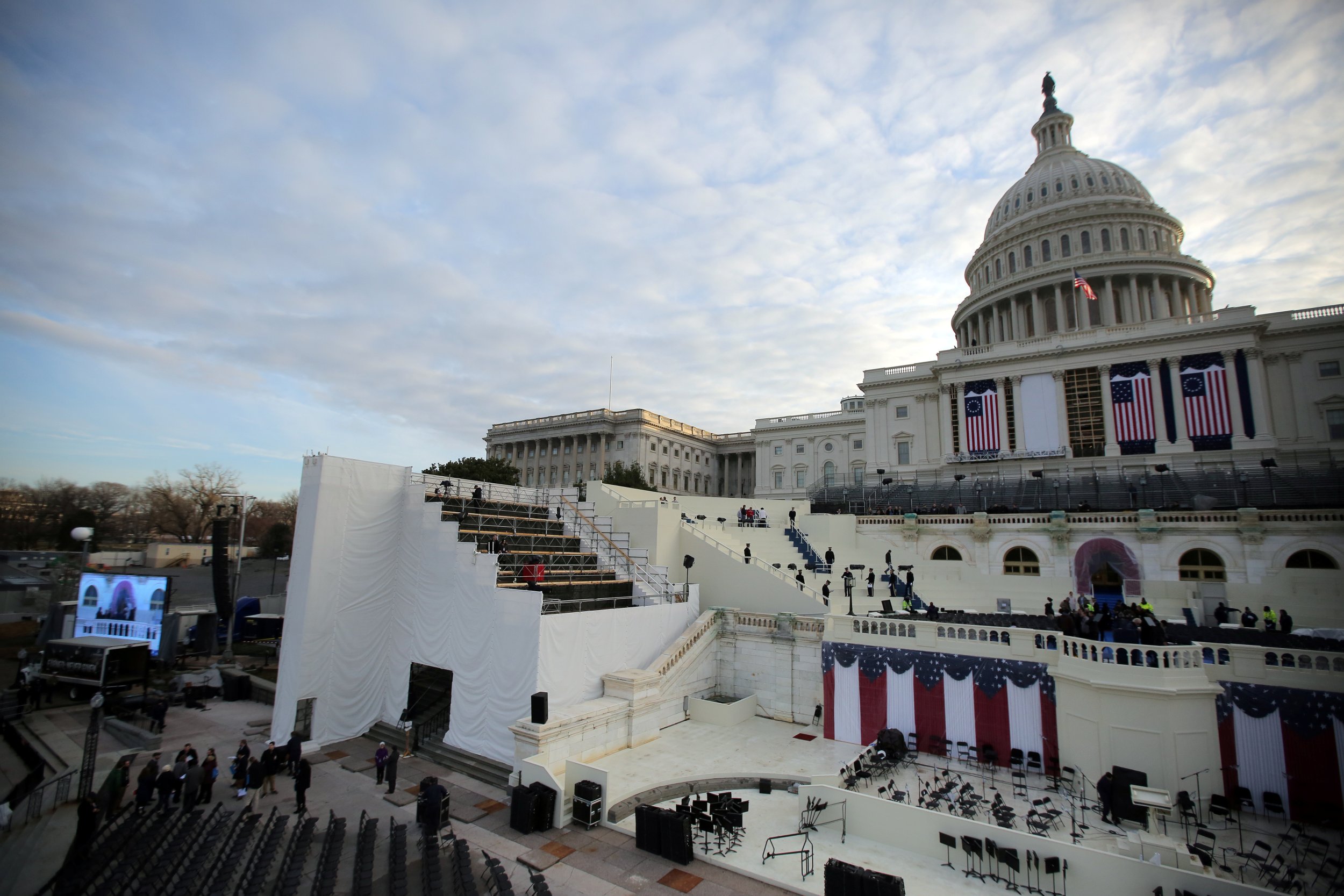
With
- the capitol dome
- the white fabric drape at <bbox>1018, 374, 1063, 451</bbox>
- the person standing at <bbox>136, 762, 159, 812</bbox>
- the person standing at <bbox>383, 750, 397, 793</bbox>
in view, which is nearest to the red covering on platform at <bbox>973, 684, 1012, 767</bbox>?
the person standing at <bbox>383, 750, 397, 793</bbox>

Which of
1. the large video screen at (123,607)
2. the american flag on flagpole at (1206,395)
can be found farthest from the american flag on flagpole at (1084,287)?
the large video screen at (123,607)

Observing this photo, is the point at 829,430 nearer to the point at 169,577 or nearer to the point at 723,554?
the point at 723,554

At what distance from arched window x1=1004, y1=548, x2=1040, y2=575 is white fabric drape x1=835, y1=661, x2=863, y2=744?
19264 mm

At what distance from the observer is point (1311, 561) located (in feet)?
85.5

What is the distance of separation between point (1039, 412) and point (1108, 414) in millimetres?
4287

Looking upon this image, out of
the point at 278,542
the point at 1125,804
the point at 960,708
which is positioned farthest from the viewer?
the point at 278,542

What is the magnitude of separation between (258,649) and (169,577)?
19.3 feet

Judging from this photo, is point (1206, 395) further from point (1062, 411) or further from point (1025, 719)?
point (1025, 719)

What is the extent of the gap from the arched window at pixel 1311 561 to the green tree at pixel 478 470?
45.9m

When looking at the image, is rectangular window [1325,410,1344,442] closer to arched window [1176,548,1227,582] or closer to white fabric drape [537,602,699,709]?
arched window [1176,548,1227,582]

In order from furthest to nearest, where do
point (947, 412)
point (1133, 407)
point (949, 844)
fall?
1. point (947, 412)
2. point (1133, 407)
3. point (949, 844)

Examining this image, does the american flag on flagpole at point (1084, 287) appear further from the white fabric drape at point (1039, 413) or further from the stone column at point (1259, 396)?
the stone column at point (1259, 396)

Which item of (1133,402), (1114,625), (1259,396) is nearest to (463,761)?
(1114,625)

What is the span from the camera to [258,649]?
31.0 meters
